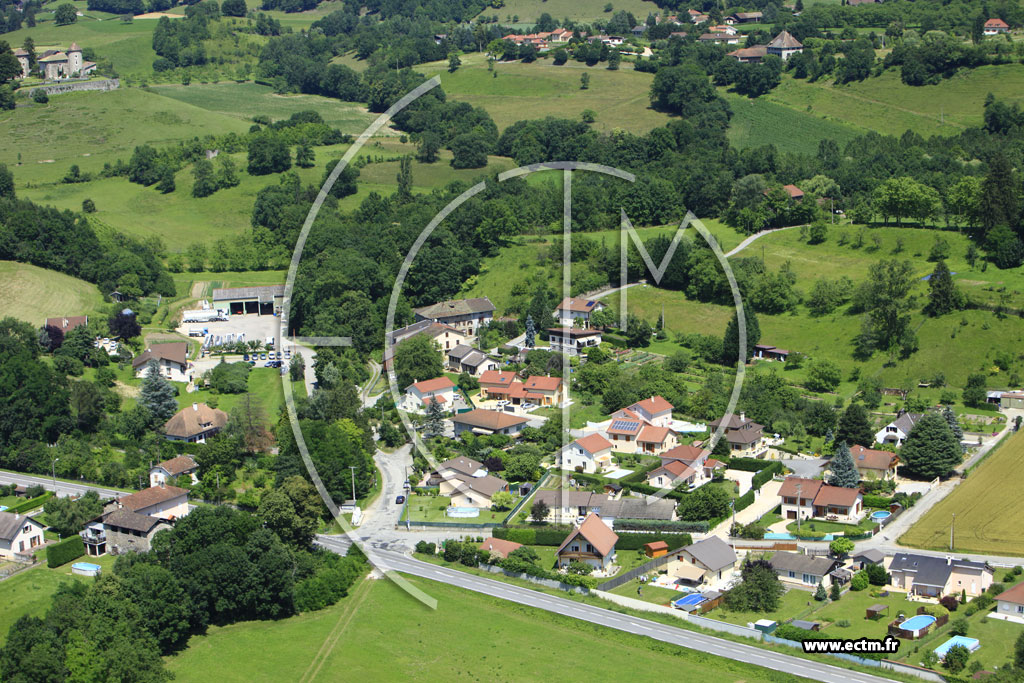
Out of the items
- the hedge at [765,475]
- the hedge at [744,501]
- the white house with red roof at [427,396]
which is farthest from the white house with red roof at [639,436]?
the white house with red roof at [427,396]

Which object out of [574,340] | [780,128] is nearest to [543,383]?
[574,340]

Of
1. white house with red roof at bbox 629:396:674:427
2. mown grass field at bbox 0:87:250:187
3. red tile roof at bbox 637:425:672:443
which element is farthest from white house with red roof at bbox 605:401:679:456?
mown grass field at bbox 0:87:250:187

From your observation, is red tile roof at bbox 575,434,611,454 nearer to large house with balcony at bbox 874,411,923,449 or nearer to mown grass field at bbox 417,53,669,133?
large house with balcony at bbox 874,411,923,449

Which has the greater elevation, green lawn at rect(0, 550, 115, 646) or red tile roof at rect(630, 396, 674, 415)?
red tile roof at rect(630, 396, 674, 415)

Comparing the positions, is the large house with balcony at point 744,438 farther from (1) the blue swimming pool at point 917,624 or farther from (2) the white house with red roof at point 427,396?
(1) the blue swimming pool at point 917,624

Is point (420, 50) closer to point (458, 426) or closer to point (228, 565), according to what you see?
point (458, 426)
